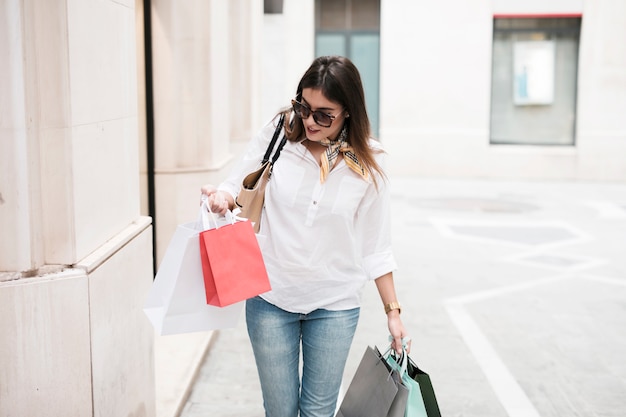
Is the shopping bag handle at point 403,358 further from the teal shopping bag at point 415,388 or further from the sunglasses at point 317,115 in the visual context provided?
the sunglasses at point 317,115

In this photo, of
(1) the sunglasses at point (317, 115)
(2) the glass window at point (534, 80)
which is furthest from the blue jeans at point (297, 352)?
(2) the glass window at point (534, 80)

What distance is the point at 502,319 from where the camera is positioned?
784 cm

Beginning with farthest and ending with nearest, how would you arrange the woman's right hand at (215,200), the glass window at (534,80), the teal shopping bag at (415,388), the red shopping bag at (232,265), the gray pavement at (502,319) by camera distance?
1. the glass window at (534,80)
2. the gray pavement at (502,319)
3. the woman's right hand at (215,200)
4. the teal shopping bag at (415,388)
5. the red shopping bag at (232,265)

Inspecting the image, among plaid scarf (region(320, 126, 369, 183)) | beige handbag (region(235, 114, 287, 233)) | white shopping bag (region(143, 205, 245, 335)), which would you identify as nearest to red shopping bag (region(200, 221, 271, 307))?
white shopping bag (region(143, 205, 245, 335))

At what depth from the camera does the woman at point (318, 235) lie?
3467 mm

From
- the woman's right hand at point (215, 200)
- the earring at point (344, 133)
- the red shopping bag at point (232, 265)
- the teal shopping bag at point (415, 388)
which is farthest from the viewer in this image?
the earring at point (344, 133)

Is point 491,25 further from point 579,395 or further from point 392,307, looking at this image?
point 392,307

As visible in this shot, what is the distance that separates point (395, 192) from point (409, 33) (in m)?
4.47

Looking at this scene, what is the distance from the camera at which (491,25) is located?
1933cm

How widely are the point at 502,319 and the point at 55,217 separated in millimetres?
5224

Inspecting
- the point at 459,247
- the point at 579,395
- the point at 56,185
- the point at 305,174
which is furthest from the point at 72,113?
the point at 459,247

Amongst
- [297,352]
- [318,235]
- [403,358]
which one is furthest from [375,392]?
[318,235]

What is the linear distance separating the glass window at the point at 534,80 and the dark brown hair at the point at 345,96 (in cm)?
1708

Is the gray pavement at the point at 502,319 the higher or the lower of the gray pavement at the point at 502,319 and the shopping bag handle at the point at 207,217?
the lower
